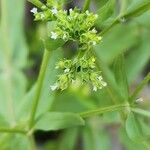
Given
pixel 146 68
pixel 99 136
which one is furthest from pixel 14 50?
pixel 146 68

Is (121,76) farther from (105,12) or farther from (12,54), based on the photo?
(12,54)

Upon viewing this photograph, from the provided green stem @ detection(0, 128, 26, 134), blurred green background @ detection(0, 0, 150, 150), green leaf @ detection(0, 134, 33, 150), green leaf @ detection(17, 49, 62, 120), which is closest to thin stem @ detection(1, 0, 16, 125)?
blurred green background @ detection(0, 0, 150, 150)

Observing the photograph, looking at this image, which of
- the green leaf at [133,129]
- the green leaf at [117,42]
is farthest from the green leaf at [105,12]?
the green leaf at [117,42]

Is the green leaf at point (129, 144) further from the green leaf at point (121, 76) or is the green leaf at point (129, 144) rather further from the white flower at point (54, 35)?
the white flower at point (54, 35)

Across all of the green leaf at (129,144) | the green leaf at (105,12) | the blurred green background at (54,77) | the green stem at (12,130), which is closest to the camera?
the green leaf at (105,12)

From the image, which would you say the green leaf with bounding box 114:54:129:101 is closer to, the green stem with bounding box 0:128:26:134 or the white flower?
the white flower

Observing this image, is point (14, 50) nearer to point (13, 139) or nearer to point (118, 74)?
point (13, 139)

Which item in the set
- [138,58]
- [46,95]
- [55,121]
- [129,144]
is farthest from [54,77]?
[138,58]
